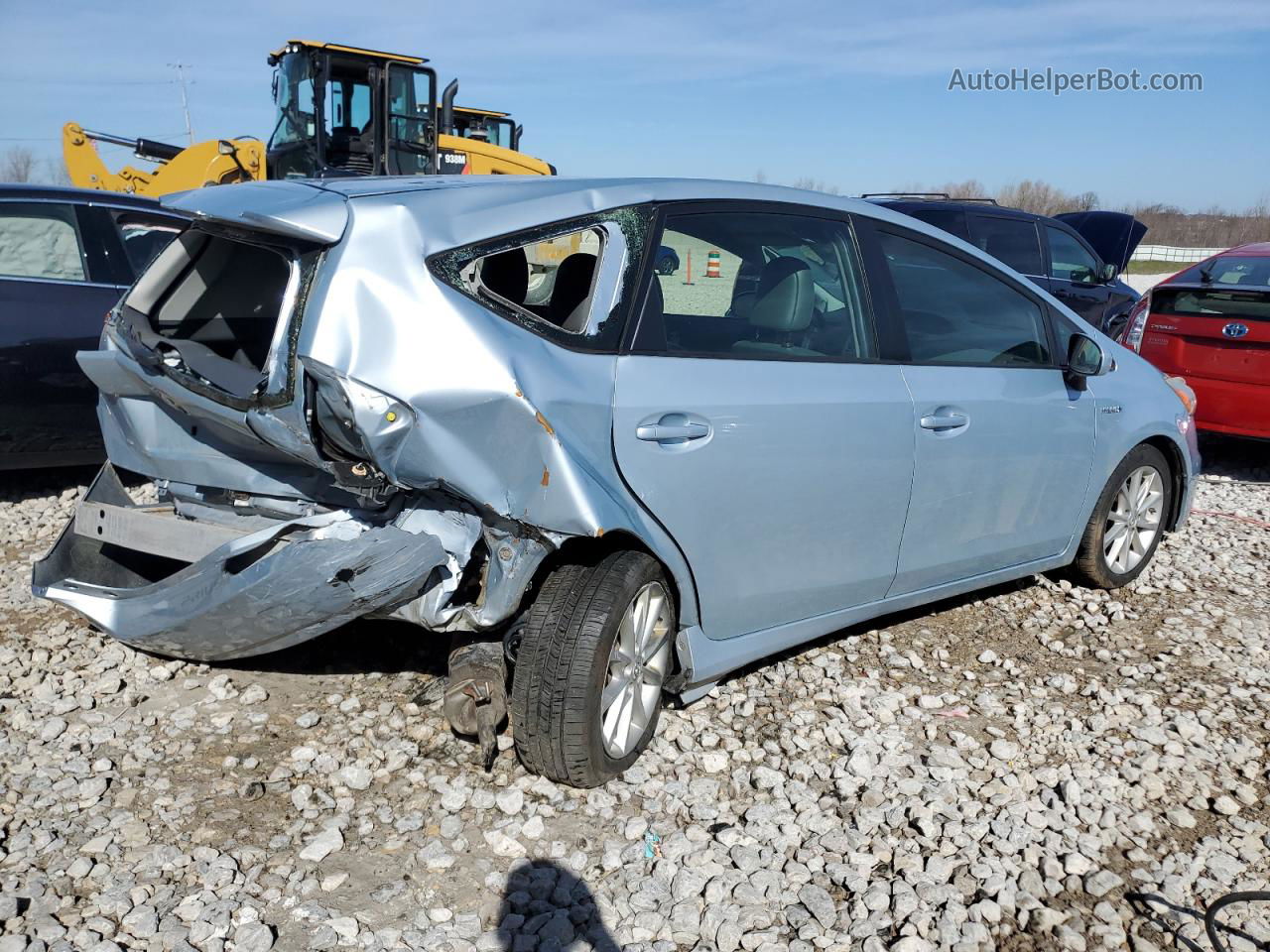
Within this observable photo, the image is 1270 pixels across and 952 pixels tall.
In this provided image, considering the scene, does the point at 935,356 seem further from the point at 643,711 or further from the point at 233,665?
the point at 233,665

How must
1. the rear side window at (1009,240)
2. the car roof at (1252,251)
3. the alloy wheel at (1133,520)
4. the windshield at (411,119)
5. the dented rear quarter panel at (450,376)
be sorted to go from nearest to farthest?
the dented rear quarter panel at (450,376) → the alloy wheel at (1133,520) → the car roof at (1252,251) → the rear side window at (1009,240) → the windshield at (411,119)

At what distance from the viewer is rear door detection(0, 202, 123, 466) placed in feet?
18.1

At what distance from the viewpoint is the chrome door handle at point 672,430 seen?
3125mm

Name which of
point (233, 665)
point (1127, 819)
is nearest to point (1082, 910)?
point (1127, 819)

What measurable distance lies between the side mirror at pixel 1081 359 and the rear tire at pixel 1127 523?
1.90ft

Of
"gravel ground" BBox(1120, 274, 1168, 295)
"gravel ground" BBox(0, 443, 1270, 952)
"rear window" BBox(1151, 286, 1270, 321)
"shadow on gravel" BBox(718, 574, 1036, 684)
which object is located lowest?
"gravel ground" BBox(1120, 274, 1168, 295)

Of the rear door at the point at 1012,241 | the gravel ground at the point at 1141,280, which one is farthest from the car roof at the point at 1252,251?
the gravel ground at the point at 1141,280

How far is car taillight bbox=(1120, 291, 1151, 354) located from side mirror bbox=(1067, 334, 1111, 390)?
3557 millimetres

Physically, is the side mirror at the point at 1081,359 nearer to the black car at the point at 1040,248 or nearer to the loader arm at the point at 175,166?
the black car at the point at 1040,248

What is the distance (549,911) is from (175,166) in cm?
1424

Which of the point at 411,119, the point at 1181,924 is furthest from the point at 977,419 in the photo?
the point at 411,119

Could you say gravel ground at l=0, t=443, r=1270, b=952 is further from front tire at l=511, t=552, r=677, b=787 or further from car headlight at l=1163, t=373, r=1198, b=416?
car headlight at l=1163, t=373, r=1198, b=416

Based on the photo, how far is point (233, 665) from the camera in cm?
401

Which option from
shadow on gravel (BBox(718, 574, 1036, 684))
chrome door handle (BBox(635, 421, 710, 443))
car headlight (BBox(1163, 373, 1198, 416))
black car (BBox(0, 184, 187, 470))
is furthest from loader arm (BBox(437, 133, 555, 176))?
chrome door handle (BBox(635, 421, 710, 443))
